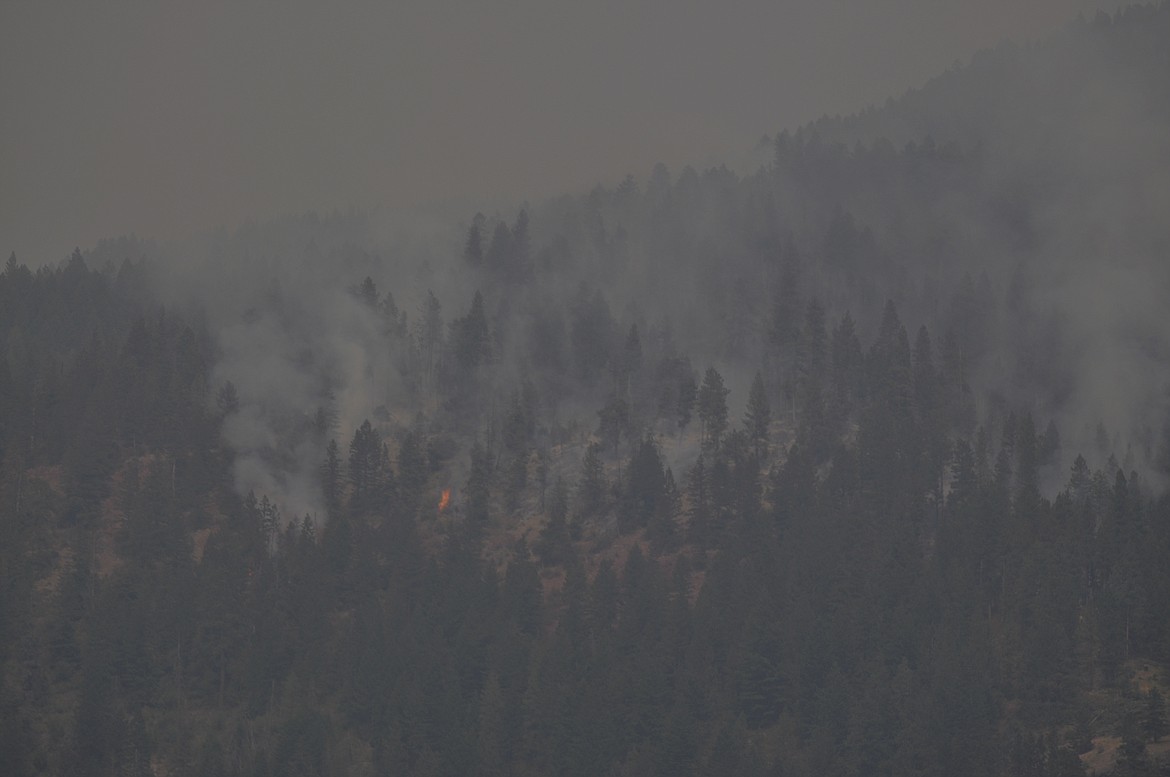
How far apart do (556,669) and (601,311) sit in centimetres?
6729

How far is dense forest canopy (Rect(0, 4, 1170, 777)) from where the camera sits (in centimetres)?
11519

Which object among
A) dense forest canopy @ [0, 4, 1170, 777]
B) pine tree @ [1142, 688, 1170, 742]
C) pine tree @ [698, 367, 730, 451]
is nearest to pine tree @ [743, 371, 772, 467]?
dense forest canopy @ [0, 4, 1170, 777]

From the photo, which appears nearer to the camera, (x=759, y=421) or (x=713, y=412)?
(x=759, y=421)

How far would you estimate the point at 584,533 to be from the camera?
148125 millimetres

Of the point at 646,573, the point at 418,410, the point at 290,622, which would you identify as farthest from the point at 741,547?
the point at 418,410

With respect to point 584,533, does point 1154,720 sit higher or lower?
lower

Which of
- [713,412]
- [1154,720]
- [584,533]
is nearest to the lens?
[1154,720]

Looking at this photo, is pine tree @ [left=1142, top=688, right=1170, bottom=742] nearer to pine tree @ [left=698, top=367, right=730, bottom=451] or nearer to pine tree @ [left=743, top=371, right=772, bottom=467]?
pine tree @ [left=743, top=371, right=772, bottom=467]

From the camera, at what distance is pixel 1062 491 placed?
144000mm

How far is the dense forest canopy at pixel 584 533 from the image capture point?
115188 mm

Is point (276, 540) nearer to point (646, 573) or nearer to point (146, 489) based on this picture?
point (146, 489)

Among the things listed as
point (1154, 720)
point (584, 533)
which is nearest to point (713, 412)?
point (584, 533)

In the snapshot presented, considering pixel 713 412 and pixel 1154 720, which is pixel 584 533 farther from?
pixel 1154 720

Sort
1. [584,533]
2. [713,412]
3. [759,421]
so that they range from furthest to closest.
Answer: [713,412]
[759,421]
[584,533]
